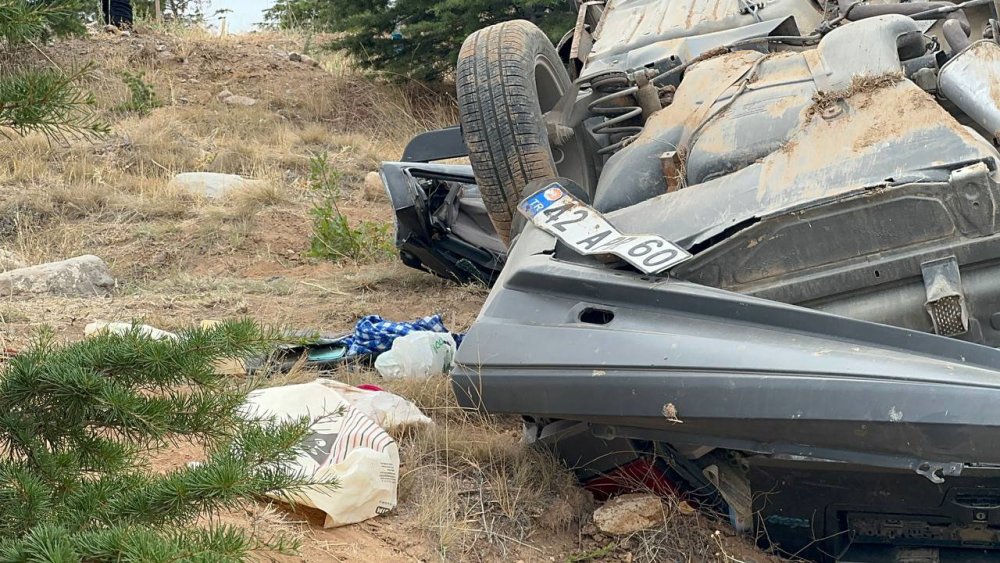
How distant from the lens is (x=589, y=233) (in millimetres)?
3391

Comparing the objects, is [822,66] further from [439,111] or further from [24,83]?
[439,111]

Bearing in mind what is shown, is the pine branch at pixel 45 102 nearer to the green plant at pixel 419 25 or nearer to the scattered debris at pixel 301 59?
the green plant at pixel 419 25

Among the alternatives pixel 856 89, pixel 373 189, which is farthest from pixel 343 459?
pixel 373 189

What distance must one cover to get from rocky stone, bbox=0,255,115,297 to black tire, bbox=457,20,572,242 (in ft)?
9.63

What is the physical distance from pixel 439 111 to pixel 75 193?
4378 mm

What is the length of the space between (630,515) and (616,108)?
1851 millimetres

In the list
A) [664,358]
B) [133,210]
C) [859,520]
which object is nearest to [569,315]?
[664,358]

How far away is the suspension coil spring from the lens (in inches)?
174

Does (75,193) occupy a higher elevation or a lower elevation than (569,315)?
lower

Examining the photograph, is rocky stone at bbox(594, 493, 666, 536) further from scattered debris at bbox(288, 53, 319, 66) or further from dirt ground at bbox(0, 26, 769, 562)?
scattered debris at bbox(288, 53, 319, 66)

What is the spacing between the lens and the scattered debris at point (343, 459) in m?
3.15

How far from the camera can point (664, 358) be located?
2811mm

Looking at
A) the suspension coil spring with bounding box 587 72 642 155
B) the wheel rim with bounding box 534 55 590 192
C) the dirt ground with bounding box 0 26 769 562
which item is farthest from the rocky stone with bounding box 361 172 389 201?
the suspension coil spring with bounding box 587 72 642 155

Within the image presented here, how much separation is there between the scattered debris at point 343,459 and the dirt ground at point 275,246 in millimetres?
65
